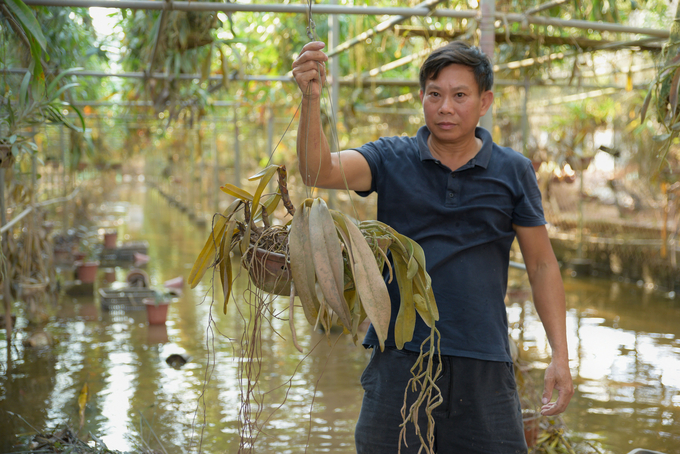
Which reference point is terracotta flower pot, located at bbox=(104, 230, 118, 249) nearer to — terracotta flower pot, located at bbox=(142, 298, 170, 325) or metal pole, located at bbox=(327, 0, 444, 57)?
terracotta flower pot, located at bbox=(142, 298, 170, 325)

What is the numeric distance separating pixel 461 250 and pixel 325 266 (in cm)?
53

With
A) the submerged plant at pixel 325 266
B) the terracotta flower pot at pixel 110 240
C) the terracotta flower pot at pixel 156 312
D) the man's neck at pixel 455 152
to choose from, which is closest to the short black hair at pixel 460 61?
the man's neck at pixel 455 152

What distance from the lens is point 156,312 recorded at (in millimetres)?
5078

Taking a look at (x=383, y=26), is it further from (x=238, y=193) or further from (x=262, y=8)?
(x=238, y=193)

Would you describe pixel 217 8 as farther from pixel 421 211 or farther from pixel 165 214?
pixel 165 214

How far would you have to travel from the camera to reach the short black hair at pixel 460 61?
1.51 metres

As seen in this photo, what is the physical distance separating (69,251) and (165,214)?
9.04 m

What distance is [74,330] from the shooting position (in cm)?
499

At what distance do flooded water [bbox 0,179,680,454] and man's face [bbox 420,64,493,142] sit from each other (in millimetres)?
885

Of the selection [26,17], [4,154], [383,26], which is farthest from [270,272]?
[383,26]

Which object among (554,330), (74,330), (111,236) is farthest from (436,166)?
(111,236)

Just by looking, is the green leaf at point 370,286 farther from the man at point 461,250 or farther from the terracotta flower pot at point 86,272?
the terracotta flower pot at point 86,272

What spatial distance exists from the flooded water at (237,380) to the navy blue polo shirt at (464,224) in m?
0.60

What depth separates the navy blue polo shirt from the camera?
155cm
